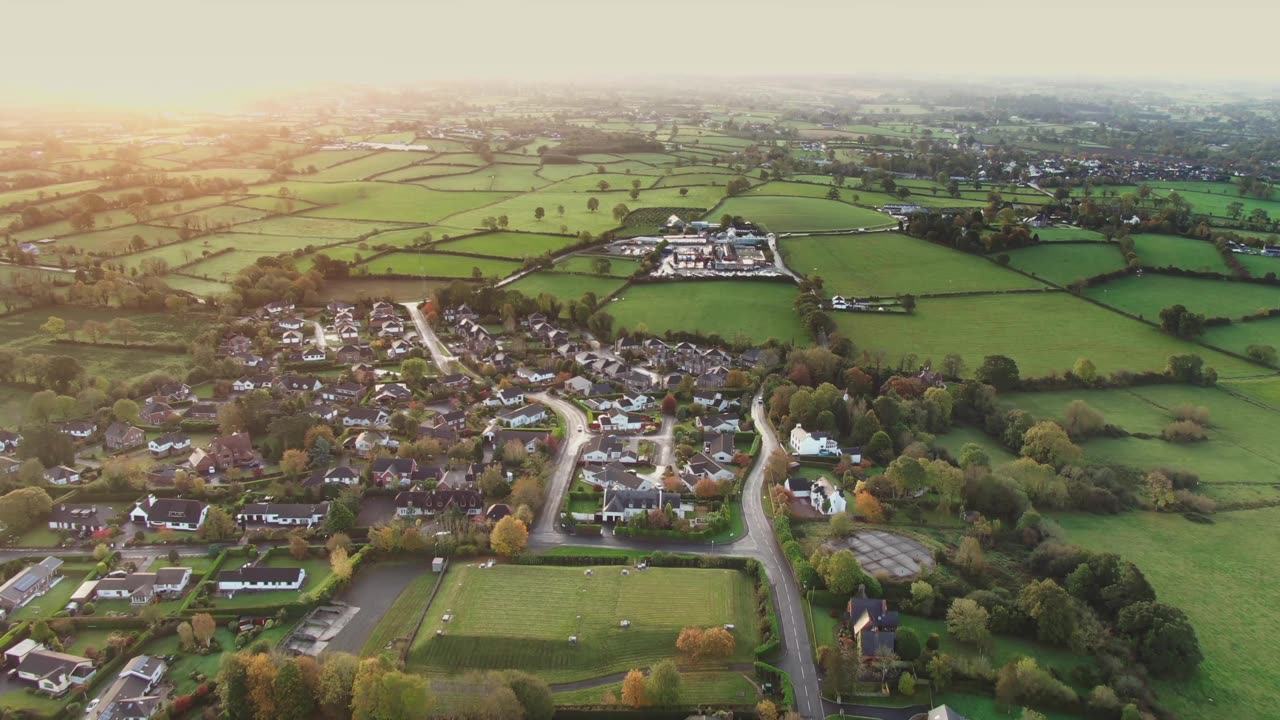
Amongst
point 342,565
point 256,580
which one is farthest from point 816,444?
point 256,580

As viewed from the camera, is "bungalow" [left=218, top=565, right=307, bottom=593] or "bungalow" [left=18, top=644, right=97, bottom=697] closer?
"bungalow" [left=18, top=644, right=97, bottom=697]

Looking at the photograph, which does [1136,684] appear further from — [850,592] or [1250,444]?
[1250,444]

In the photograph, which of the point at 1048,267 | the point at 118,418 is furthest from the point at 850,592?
the point at 1048,267

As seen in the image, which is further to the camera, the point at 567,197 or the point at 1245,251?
the point at 567,197

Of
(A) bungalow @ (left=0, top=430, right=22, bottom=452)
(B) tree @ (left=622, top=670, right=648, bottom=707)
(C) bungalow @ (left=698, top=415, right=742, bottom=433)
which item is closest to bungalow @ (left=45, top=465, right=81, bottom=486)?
(A) bungalow @ (left=0, top=430, right=22, bottom=452)

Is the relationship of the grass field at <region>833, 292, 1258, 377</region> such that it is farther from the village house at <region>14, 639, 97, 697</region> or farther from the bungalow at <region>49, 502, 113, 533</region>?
the village house at <region>14, 639, 97, 697</region>

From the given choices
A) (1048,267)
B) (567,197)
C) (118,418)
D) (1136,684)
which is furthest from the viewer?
(567,197)

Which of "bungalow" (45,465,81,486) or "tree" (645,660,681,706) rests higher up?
"bungalow" (45,465,81,486)
